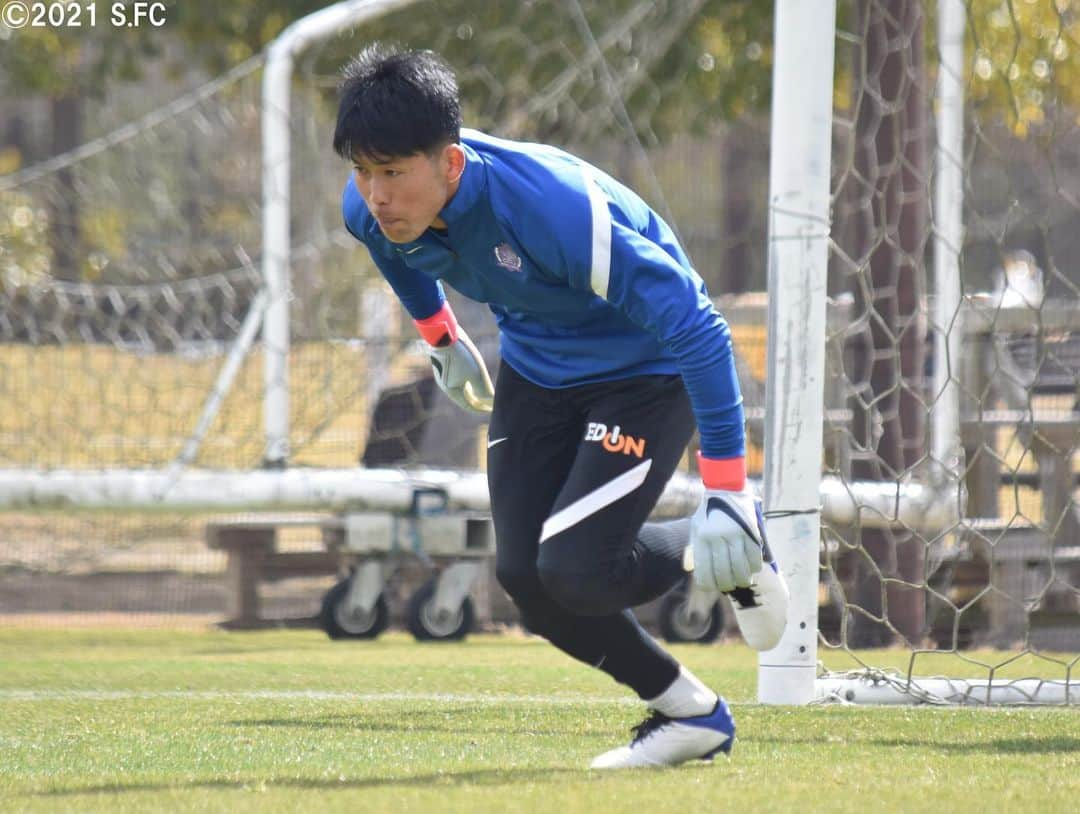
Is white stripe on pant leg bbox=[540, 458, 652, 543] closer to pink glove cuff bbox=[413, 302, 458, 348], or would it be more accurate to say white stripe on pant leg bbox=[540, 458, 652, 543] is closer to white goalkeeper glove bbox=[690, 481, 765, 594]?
white goalkeeper glove bbox=[690, 481, 765, 594]

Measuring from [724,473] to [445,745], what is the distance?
1.14 m

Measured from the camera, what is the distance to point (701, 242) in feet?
42.7

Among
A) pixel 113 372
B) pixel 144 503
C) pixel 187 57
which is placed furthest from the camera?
pixel 187 57

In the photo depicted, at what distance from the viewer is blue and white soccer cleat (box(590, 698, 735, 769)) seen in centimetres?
426

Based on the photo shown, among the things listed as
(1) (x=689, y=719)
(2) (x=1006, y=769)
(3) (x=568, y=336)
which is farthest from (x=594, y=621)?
(2) (x=1006, y=769)

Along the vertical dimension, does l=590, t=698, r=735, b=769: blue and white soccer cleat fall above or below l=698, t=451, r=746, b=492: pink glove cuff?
below

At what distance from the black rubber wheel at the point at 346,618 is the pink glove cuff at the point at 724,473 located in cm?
492

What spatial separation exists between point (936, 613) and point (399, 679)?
3182mm

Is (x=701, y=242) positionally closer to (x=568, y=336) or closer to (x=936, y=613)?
(x=936, y=613)

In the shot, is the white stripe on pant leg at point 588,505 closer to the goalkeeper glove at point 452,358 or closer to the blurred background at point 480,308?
the goalkeeper glove at point 452,358

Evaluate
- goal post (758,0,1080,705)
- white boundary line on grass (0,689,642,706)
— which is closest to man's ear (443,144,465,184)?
white boundary line on grass (0,689,642,706)

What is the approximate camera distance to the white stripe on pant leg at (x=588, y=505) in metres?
4.15

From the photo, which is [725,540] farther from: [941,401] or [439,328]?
[941,401]

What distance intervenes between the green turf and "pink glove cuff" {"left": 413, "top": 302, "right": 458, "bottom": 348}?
1036 millimetres
